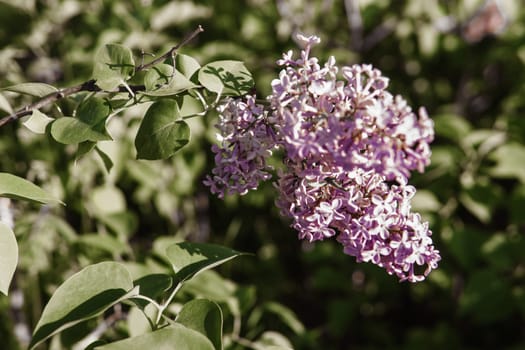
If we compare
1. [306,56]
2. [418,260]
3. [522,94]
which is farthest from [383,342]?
[306,56]

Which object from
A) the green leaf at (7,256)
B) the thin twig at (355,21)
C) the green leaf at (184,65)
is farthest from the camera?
A: the thin twig at (355,21)

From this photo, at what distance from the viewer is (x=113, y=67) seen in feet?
3.01

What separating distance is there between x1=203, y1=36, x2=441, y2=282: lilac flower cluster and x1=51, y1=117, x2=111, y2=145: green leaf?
0.60 feet

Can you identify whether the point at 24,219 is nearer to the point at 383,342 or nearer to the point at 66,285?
the point at 66,285

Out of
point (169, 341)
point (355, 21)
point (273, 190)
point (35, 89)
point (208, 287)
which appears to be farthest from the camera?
point (273, 190)

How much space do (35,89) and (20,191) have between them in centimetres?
18

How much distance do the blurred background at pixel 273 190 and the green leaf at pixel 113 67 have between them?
20.7 inches

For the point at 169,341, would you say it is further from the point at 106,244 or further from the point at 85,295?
the point at 106,244

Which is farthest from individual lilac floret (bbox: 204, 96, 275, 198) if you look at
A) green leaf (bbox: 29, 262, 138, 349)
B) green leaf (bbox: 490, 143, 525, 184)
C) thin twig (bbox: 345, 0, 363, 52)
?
thin twig (bbox: 345, 0, 363, 52)

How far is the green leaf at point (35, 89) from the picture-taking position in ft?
3.09

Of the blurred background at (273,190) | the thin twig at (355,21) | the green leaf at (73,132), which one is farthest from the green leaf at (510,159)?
the green leaf at (73,132)

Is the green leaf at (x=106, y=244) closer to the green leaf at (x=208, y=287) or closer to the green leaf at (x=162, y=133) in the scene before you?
the green leaf at (x=208, y=287)

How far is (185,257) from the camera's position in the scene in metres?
0.96

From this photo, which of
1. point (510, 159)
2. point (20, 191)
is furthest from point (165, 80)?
point (510, 159)
